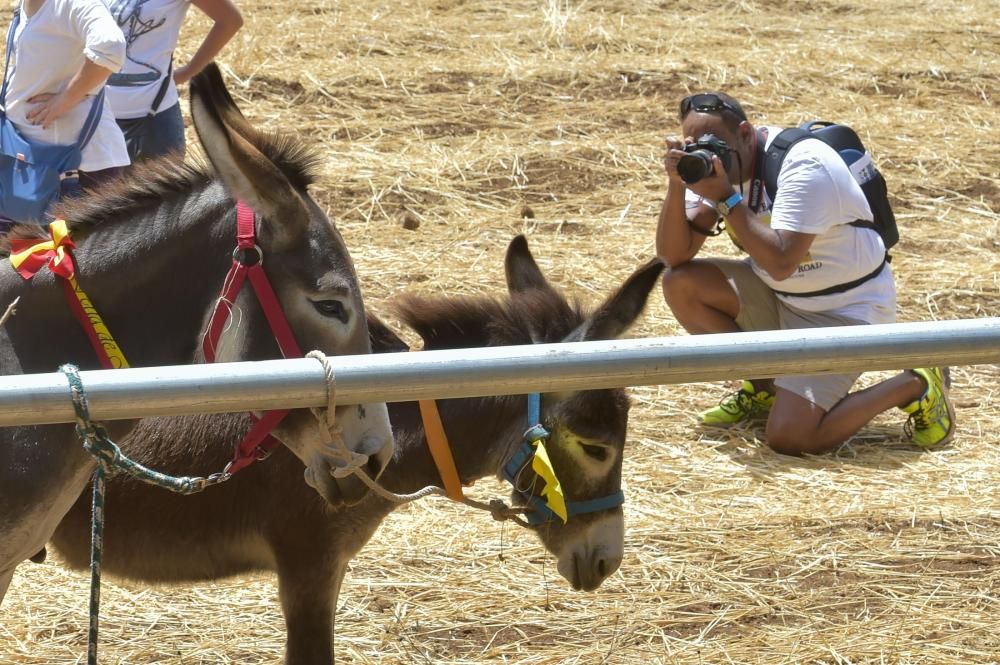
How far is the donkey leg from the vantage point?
3904 millimetres

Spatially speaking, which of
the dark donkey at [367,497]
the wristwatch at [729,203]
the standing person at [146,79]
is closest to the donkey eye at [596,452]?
the dark donkey at [367,497]

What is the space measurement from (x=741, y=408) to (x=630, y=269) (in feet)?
6.02

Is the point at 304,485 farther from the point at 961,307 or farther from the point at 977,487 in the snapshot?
the point at 961,307

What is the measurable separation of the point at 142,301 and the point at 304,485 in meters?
0.98

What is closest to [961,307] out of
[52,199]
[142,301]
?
[52,199]

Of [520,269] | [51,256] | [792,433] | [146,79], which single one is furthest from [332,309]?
[792,433]

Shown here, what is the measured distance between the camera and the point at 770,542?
17.3 ft

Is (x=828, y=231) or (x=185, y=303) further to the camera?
(x=828, y=231)

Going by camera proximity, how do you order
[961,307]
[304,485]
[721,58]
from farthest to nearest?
1. [721,58]
2. [961,307]
3. [304,485]

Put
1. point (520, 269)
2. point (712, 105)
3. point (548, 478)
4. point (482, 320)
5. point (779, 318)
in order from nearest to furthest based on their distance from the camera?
1. point (548, 478)
2. point (482, 320)
3. point (520, 269)
4. point (712, 105)
5. point (779, 318)

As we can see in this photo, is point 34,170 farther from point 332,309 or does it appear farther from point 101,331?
point 332,309

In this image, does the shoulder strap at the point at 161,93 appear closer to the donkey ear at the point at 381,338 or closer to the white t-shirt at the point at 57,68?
the white t-shirt at the point at 57,68

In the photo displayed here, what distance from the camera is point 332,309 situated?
3145mm

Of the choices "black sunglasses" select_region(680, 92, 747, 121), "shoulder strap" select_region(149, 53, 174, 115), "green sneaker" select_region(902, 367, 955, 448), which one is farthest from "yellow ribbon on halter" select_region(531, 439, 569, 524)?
"shoulder strap" select_region(149, 53, 174, 115)
